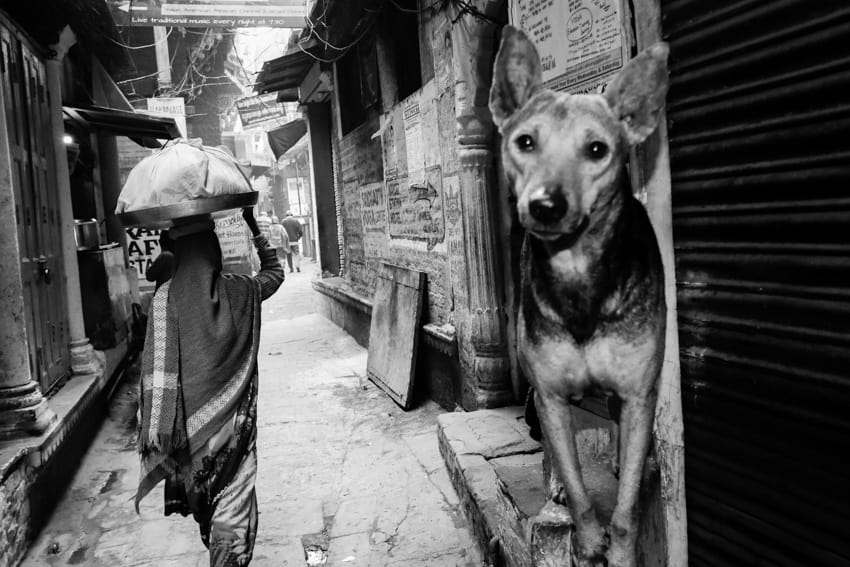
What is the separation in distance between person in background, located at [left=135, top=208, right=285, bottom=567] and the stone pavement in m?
1.11

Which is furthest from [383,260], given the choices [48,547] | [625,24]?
[625,24]

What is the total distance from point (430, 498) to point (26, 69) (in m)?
5.06

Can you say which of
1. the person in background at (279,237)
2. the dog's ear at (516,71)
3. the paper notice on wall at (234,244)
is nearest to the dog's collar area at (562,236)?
the dog's ear at (516,71)

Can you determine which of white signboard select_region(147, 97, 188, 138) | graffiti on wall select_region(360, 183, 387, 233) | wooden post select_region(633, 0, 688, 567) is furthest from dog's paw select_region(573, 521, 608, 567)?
white signboard select_region(147, 97, 188, 138)

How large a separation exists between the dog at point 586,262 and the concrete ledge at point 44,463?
340 cm

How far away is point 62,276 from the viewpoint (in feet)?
19.9

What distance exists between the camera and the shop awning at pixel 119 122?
724 cm

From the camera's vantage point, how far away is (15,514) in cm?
372

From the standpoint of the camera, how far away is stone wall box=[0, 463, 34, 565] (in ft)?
11.6

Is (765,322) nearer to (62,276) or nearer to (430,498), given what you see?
(430,498)

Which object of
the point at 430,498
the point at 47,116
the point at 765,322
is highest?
the point at 47,116

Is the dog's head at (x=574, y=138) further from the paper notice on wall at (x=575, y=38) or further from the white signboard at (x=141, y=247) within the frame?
the white signboard at (x=141, y=247)

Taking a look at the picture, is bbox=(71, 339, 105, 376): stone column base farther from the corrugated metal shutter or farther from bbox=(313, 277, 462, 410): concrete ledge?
the corrugated metal shutter

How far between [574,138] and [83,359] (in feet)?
20.3
